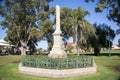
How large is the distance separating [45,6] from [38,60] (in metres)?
37.6

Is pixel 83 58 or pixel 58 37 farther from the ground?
pixel 58 37

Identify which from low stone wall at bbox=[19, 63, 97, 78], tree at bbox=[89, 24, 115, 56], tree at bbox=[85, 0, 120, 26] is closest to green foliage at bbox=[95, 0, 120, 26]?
tree at bbox=[85, 0, 120, 26]

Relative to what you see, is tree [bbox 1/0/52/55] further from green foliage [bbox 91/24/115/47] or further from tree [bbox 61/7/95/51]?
green foliage [bbox 91/24/115/47]

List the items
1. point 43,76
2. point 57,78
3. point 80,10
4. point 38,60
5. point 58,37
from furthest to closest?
point 80,10 → point 58,37 → point 38,60 → point 43,76 → point 57,78

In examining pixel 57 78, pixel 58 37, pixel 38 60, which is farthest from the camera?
pixel 58 37

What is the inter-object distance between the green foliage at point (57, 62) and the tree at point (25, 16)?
31435 millimetres

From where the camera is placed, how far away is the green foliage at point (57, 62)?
15.8 m

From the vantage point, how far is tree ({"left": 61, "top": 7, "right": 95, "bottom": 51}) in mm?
46987

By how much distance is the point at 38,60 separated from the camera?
1755 cm

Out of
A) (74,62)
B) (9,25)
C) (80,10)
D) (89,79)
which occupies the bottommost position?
(89,79)

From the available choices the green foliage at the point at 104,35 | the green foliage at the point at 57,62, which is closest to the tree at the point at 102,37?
the green foliage at the point at 104,35

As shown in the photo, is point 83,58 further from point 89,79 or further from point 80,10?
point 80,10

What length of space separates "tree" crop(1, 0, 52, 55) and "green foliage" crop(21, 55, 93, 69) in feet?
103

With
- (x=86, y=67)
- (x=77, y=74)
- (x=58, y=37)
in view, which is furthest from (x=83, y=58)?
(x=58, y=37)
